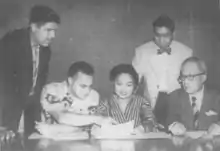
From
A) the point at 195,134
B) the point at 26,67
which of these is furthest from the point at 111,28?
the point at 195,134

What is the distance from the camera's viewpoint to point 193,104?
8.82 ft

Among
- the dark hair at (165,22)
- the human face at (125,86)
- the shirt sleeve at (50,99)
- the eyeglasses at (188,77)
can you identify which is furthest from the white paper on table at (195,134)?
the shirt sleeve at (50,99)

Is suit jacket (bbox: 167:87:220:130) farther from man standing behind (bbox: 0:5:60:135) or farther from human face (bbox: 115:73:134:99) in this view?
man standing behind (bbox: 0:5:60:135)

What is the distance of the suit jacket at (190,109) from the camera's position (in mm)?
2650

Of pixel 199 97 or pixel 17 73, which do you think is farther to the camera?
pixel 199 97

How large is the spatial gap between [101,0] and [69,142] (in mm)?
964

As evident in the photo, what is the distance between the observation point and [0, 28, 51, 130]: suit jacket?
2.57 meters

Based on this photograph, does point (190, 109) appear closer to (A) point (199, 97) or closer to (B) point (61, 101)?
(A) point (199, 97)

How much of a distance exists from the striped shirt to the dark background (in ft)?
0.27

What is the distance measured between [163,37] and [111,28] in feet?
1.18

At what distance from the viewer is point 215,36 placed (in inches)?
106

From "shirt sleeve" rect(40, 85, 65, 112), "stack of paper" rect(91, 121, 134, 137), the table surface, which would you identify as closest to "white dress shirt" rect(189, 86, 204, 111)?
the table surface

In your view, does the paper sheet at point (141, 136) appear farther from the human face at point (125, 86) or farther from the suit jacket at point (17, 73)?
the suit jacket at point (17, 73)

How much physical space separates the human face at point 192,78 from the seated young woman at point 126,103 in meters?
0.30
